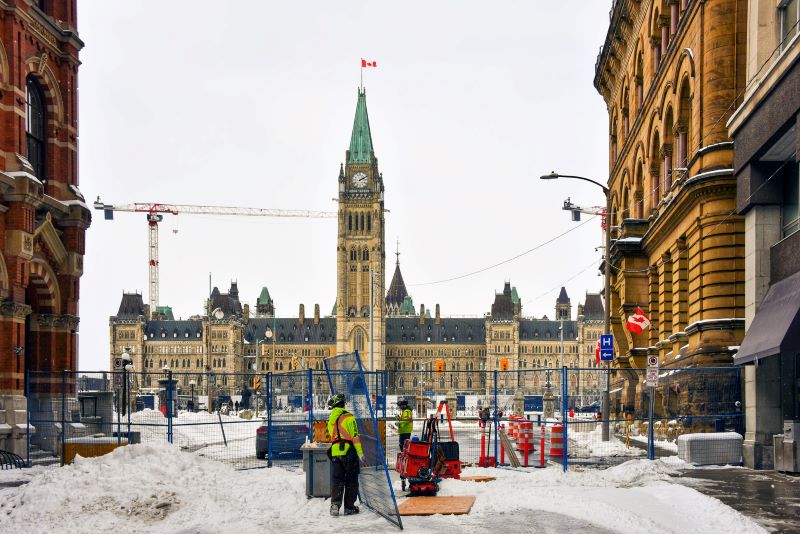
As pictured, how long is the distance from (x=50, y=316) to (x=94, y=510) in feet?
59.6

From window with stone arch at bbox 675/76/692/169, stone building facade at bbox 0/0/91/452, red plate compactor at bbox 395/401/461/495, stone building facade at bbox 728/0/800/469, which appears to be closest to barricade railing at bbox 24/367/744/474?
stone building facade at bbox 0/0/91/452

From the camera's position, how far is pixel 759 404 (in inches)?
975

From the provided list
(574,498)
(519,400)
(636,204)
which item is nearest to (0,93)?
(574,498)

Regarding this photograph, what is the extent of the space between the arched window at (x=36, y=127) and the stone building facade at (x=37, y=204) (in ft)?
0.11

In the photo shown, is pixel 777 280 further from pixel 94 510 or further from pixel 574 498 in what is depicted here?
pixel 94 510

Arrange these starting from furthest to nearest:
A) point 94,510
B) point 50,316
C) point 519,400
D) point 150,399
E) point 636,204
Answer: point 150,399 < point 519,400 < point 636,204 < point 50,316 < point 94,510

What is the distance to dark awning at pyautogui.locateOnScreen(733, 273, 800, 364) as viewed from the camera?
21031 mm

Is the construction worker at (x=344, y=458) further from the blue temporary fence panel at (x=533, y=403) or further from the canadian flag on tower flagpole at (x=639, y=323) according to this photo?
the blue temporary fence panel at (x=533, y=403)

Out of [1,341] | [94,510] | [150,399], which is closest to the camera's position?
[94,510]

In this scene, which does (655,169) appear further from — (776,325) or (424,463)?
(424,463)

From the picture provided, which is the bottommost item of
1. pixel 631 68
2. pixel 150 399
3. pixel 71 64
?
pixel 150 399

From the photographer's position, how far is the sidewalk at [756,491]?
1594cm

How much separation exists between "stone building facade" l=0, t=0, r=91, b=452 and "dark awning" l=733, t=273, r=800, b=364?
779 inches

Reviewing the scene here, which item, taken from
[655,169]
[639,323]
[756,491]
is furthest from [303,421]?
[655,169]
